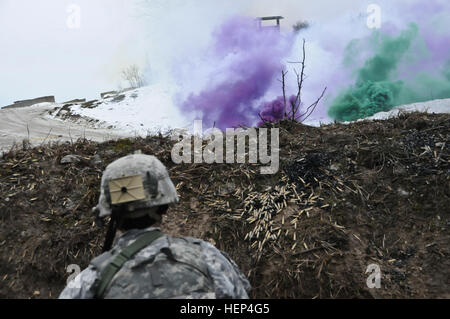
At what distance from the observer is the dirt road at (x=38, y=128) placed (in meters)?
18.6

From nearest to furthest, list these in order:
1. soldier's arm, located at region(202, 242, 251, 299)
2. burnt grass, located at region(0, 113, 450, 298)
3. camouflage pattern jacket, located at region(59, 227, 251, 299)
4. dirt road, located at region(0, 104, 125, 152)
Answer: camouflage pattern jacket, located at region(59, 227, 251, 299) → soldier's arm, located at region(202, 242, 251, 299) → burnt grass, located at region(0, 113, 450, 298) → dirt road, located at region(0, 104, 125, 152)

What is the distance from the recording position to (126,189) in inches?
104

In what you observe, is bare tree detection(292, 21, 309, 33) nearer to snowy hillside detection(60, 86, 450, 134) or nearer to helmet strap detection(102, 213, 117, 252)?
snowy hillside detection(60, 86, 450, 134)

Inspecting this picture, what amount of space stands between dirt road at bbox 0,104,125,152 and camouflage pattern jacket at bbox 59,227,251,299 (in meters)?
15.7

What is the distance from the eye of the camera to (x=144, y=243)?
251 centimetres

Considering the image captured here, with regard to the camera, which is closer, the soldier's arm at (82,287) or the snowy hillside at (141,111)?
the soldier's arm at (82,287)

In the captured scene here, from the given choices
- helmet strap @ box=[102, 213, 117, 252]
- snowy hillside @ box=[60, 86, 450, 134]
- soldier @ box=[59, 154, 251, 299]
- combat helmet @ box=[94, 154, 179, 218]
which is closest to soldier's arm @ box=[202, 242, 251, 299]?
soldier @ box=[59, 154, 251, 299]

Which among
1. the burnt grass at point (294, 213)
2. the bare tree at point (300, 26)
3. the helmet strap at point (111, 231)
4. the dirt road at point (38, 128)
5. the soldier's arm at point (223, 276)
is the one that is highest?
the bare tree at point (300, 26)

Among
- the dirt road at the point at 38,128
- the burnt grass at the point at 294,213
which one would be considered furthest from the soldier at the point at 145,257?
the dirt road at the point at 38,128

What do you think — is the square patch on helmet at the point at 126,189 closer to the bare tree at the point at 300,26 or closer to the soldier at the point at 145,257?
the soldier at the point at 145,257

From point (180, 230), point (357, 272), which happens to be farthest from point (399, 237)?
point (180, 230)

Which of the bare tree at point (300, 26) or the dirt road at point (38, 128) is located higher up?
the bare tree at point (300, 26)

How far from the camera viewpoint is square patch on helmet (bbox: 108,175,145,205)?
8.66 feet

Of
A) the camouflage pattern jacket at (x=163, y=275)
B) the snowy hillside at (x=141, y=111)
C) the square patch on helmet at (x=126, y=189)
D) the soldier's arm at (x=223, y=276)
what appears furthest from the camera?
the snowy hillside at (x=141, y=111)
